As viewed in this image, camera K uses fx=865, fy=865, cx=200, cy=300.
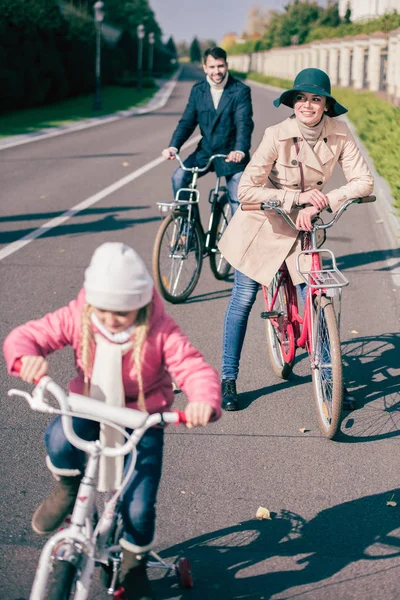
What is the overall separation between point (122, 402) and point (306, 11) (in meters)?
121

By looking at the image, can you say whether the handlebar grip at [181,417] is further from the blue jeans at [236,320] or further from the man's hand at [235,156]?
the man's hand at [235,156]

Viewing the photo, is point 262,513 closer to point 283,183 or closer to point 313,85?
point 283,183

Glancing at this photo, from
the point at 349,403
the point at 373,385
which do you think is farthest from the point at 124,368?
the point at 373,385

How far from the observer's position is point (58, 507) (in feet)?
10.5

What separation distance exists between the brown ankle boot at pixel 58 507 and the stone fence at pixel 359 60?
99.1ft

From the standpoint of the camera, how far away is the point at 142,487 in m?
3.02

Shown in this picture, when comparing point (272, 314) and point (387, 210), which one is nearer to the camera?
point (272, 314)

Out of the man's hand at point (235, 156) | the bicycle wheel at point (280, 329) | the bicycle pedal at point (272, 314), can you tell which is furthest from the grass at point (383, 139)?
the bicycle pedal at point (272, 314)

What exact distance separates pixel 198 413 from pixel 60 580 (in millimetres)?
662

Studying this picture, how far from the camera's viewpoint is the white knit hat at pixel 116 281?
8.90 ft

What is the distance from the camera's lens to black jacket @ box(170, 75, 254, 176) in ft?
24.8

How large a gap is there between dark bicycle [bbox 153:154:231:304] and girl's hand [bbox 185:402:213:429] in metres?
4.47

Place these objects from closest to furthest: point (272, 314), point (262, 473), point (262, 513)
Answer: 1. point (262, 513)
2. point (262, 473)
3. point (272, 314)

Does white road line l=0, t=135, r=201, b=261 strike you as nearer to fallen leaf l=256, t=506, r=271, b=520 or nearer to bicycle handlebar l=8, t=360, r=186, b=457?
fallen leaf l=256, t=506, r=271, b=520
